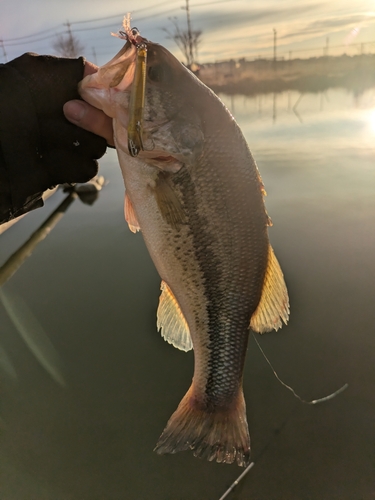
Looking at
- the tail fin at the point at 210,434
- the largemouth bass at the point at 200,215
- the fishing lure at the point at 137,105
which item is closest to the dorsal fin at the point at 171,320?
the largemouth bass at the point at 200,215

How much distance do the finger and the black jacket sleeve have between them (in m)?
0.04

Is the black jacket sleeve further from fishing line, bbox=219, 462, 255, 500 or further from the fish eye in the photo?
fishing line, bbox=219, 462, 255, 500

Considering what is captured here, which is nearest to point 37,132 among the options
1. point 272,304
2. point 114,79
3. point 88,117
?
point 88,117

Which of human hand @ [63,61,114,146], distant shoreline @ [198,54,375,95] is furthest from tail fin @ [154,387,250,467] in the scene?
distant shoreline @ [198,54,375,95]

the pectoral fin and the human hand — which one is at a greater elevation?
the human hand

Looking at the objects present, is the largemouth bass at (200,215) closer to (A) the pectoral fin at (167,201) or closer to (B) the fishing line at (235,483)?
(A) the pectoral fin at (167,201)

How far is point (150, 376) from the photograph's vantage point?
2.90m

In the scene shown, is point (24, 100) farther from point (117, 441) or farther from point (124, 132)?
point (117, 441)

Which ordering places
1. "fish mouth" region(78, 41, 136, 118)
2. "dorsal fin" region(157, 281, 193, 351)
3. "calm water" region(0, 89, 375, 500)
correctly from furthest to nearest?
"calm water" region(0, 89, 375, 500)
"dorsal fin" region(157, 281, 193, 351)
"fish mouth" region(78, 41, 136, 118)

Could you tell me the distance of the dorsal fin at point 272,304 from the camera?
1475 mm

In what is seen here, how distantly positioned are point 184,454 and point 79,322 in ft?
5.63

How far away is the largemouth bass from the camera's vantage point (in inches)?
50.8

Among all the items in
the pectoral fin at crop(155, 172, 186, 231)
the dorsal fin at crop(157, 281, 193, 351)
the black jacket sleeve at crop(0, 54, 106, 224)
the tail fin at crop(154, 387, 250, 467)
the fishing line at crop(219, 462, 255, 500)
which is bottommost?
the fishing line at crop(219, 462, 255, 500)

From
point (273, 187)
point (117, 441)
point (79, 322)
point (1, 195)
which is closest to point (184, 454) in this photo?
point (117, 441)
